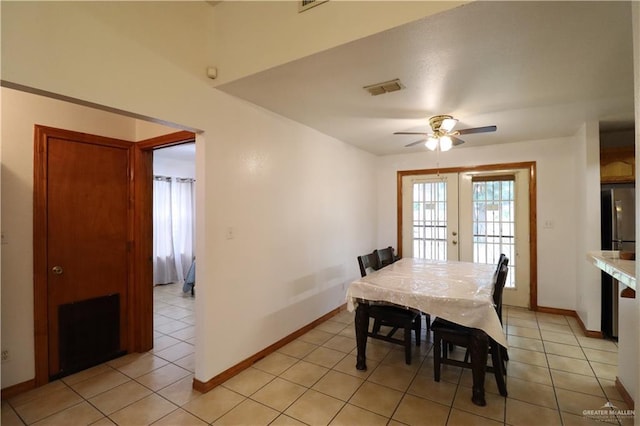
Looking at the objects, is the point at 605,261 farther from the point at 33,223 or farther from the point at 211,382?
the point at 33,223

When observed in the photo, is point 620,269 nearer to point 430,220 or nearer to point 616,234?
point 616,234

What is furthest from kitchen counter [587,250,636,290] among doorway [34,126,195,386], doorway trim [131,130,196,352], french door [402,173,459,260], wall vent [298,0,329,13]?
doorway trim [131,130,196,352]

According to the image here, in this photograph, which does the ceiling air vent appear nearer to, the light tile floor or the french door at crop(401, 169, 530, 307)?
the light tile floor

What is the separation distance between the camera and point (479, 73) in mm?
2174

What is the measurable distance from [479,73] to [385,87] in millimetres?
672

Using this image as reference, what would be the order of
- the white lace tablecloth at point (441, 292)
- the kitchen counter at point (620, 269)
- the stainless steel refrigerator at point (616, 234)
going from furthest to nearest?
the stainless steel refrigerator at point (616, 234) → the white lace tablecloth at point (441, 292) → the kitchen counter at point (620, 269)

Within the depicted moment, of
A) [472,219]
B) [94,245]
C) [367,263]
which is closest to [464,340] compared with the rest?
[367,263]

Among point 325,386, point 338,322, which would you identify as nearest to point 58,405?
point 325,386

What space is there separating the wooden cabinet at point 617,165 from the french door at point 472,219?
0.85 m

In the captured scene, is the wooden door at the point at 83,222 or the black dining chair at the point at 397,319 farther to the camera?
the black dining chair at the point at 397,319

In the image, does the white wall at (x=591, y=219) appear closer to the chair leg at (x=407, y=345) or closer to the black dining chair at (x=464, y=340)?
the black dining chair at (x=464, y=340)

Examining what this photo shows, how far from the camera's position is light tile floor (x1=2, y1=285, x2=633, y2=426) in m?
2.05

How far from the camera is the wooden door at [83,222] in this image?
2.53m

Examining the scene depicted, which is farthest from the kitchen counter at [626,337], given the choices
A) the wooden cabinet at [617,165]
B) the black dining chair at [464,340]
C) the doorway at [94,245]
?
the doorway at [94,245]
